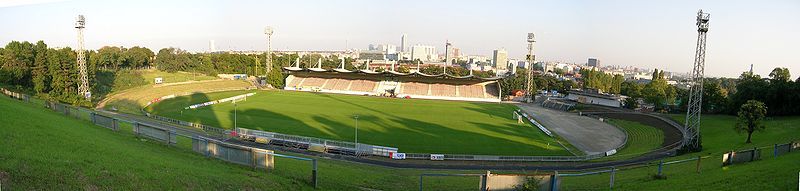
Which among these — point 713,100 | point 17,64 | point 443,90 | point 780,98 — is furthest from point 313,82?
point 780,98

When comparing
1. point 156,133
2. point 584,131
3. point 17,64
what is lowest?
point 584,131

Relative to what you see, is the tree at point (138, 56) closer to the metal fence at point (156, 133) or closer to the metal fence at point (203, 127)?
the metal fence at point (203, 127)

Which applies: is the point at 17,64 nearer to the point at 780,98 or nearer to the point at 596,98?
the point at 596,98

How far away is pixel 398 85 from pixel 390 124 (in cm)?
3856

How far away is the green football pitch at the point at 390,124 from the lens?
1177 inches

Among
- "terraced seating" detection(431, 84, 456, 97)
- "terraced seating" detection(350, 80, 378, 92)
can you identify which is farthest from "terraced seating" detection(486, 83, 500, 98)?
"terraced seating" detection(350, 80, 378, 92)

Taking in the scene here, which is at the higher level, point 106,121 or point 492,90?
point 106,121

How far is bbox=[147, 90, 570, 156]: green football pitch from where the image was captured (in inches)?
1177

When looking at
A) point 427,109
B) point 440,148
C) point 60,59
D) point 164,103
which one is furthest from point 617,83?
point 60,59

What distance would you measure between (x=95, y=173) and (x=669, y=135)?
42499 mm

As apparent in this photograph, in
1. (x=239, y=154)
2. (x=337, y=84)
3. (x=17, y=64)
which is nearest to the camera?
(x=239, y=154)

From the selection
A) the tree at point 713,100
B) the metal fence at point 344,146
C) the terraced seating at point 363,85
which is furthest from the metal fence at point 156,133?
the terraced seating at point 363,85

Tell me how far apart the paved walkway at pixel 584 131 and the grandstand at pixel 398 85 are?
70.3 feet

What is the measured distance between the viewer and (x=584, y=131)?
39.8 metres
